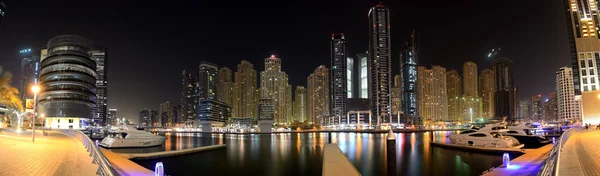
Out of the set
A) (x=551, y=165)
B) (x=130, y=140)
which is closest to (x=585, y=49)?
(x=551, y=165)

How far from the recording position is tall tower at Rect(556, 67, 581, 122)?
11706 centimetres

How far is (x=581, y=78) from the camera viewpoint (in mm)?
65125

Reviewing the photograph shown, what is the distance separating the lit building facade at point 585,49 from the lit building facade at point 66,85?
387ft

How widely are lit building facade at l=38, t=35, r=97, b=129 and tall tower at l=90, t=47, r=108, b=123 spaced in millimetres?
98195

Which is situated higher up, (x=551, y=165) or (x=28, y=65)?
(x=28, y=65)

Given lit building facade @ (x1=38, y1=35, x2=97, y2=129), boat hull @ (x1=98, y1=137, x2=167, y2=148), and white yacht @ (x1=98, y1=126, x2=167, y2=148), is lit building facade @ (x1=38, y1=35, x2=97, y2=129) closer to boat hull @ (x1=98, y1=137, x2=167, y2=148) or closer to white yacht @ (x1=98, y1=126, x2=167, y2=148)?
white yacht @ (x1=98, y1=126, x2=167, y2=148)

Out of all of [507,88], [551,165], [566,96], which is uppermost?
[507,88]

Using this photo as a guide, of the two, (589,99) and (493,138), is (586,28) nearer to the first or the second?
(589,99)

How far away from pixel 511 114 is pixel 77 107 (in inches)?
8039

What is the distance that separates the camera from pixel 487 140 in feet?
124

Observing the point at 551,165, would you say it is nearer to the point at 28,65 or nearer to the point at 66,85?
the point at 66,85

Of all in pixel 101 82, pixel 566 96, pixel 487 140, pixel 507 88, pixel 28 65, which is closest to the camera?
pixel 487 140

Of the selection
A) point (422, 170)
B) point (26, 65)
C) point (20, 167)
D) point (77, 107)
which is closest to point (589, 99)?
point (422, 170)

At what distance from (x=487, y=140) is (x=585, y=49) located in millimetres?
45590
